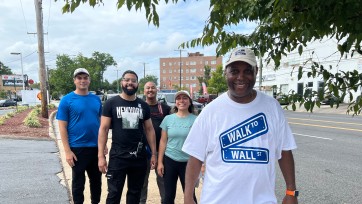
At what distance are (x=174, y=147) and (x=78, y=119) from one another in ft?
4.00

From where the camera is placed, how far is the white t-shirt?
203cm

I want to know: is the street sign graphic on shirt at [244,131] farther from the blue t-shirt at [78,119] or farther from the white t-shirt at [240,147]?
the blue t-shirt at [78,119]

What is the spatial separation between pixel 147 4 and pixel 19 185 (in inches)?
190

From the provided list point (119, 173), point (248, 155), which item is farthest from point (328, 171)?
point (248, 155)

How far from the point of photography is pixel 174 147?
13.0 feet

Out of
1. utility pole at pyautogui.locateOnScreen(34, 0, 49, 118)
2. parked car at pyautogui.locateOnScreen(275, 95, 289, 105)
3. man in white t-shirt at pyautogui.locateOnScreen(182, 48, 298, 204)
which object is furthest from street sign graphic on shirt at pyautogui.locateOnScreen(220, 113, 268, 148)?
utility pole at pyautogui.locateOnScreen(34, 0, 49, 118)

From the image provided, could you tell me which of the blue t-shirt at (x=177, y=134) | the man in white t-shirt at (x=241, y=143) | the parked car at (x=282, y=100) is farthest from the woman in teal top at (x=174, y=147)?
the man in white t-shirt at (x=241, y=143)

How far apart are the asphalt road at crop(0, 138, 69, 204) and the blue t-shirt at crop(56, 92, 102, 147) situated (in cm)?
127

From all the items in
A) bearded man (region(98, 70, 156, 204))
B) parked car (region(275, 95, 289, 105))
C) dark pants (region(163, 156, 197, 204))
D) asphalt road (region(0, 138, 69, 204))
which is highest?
parked car (region(275, 95, 289, 105))

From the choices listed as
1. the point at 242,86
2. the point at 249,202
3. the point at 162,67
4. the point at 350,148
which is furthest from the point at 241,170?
the point at 162,67

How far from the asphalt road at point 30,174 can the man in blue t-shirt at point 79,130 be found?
1018 mm

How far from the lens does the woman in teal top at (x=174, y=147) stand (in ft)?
13.0

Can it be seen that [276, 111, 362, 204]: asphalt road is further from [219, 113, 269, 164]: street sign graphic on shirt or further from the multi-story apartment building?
the multi-story apartment building

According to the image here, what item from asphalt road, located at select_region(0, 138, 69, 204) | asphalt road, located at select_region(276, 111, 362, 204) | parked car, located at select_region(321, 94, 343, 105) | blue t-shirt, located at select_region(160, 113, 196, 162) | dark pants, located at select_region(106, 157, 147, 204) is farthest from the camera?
asphalt road, located at select_region(276, 111, 362, 204)
